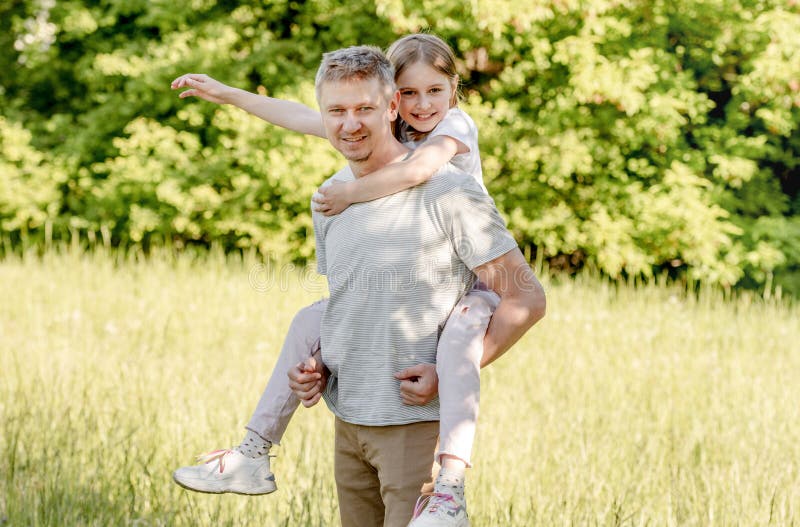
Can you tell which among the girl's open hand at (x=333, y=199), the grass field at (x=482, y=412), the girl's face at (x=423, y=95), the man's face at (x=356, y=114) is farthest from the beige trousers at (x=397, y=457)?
the grass field at (x=482, y=412)

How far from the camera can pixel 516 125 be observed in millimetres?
10531

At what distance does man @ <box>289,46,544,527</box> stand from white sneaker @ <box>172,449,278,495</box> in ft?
1.24

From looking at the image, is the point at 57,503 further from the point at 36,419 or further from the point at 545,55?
the point at 545,55

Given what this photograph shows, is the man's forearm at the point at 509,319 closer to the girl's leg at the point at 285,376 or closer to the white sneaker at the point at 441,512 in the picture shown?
the white sneaker at the point at 441,512

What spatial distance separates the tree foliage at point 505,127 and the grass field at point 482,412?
6.71 ft

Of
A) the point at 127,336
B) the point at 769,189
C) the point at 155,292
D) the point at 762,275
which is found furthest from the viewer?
the point at 769,189

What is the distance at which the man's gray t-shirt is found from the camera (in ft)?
7.63

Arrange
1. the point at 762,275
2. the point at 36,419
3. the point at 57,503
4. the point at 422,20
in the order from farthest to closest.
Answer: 1. the point at 762,275
2. the point at 422,20
3. the point at 36,419
4. the point at 57,503

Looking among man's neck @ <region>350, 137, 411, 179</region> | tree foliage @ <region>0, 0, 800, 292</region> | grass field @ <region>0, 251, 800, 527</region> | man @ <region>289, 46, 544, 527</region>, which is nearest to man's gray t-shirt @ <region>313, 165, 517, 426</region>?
man @ <region>289, 46, 544, 527</region>

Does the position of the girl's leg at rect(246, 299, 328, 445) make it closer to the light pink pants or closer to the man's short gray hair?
the light pink pants

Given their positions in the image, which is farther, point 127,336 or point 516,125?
point 516,125

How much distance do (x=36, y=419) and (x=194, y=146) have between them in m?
7.34

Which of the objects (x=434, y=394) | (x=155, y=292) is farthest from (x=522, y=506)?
(x=155, y=292)

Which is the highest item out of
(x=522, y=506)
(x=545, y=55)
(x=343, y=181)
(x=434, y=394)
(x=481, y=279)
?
(x=545, y=55)
